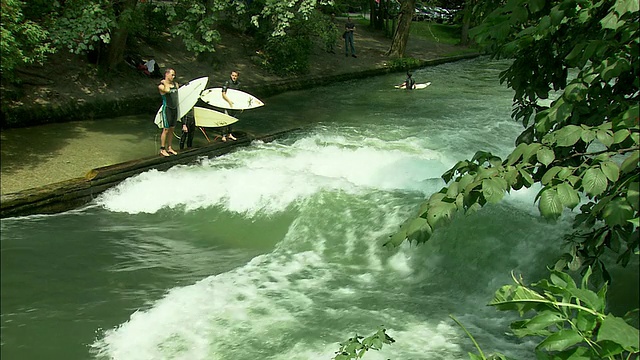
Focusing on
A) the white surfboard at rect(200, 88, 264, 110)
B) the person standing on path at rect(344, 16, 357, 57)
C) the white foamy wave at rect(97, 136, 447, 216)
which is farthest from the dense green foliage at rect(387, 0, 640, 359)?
the person standing on path at rect(344, 16, 357, 57)

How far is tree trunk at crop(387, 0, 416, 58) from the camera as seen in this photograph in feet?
86.2

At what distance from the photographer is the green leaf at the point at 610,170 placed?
101 inches

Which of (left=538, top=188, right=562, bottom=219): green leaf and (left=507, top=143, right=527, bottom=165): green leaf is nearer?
(left=538, top=188, right=562, bottom=219): green leaf


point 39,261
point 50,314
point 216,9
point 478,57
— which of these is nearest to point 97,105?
point 216,9

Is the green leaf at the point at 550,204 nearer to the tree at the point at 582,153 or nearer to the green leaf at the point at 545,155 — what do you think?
the tree at the point at 582,153

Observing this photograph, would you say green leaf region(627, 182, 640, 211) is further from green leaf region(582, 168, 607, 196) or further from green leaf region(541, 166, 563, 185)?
green leaf region(541, 166, 563, 185)

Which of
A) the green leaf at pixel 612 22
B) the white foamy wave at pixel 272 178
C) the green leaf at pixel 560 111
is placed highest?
the green leaf at pixel 612 22

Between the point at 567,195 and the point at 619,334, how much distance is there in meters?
0.89

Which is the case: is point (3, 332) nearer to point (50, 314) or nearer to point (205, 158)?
point (50, 314)

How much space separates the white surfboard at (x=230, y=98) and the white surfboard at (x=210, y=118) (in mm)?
283

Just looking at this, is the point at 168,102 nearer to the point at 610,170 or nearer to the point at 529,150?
the point at 529,150

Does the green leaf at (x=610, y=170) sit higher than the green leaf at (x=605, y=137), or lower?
lower

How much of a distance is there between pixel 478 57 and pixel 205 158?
23.6 m

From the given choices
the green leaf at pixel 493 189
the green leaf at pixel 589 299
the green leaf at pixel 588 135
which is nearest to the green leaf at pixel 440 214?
the green leaf at pixel 493 189
